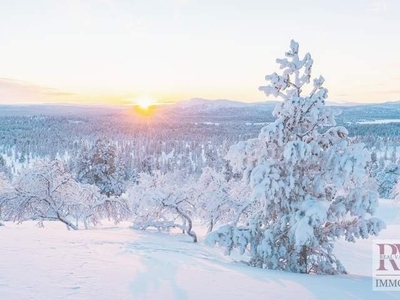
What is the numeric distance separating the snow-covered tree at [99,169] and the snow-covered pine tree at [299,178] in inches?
1119

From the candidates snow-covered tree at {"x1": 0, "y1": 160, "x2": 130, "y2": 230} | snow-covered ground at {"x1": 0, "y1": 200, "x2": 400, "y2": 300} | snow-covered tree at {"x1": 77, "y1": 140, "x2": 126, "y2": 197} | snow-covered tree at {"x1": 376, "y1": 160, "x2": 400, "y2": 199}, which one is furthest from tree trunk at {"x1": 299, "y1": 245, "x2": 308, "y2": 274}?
snow-covered tree at {"x1": 376, "y1": 160, "x2": 400, "y2": 199}

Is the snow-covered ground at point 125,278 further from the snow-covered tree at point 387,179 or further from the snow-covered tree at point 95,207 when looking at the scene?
the snow-covered tree at point 387,179

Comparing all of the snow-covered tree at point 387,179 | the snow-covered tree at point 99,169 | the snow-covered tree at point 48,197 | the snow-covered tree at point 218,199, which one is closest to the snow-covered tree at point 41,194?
the snow-covered tree at point 48,197

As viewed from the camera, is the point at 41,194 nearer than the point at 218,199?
No

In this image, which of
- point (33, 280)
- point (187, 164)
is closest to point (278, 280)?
point (33, 280)

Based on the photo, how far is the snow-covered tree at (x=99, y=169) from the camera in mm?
37188

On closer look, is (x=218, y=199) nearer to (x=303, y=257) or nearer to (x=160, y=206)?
(x=160, y=206)

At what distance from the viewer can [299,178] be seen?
412 inches

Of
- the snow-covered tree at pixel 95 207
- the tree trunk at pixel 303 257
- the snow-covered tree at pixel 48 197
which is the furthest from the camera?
the snow-covered tree at pixel 95 207

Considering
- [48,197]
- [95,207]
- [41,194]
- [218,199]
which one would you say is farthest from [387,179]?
[41,194]

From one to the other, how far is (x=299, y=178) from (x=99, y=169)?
2979 cm

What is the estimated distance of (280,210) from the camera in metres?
10.6

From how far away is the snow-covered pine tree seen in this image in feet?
32.1

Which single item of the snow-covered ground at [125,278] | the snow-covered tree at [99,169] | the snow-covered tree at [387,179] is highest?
the snow-covered ground at [125,278]
